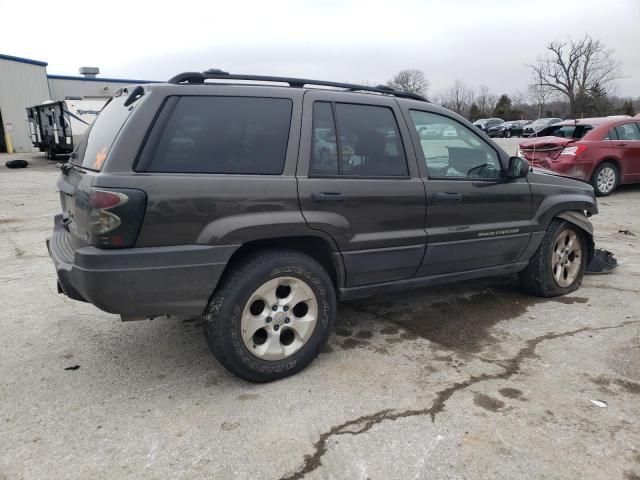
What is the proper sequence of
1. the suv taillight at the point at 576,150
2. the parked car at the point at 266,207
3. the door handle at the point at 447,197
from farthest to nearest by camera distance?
1. the suv taillight at the point at 576,150
2. the door handle at the point at 447,197
3. the parked car at the point at 266,207

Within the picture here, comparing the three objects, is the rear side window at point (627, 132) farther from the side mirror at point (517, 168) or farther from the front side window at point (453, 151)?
the front side window at point (453, 151)

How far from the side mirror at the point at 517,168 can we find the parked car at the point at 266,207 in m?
0.01

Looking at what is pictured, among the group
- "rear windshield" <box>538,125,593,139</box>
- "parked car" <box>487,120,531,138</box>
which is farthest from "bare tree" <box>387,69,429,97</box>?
"rear windshield" <box>538,125,593,139</box>

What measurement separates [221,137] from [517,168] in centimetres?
244

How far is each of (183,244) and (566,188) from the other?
3532 mm

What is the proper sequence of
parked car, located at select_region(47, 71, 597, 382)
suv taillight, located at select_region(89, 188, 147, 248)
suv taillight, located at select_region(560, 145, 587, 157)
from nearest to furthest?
suv taillight, located at select_region(89, 188, 147, 248), parked car, located at select_region(47, 71, 597, 382), suv taillight, located at select_region(560, 145, 587, 157)

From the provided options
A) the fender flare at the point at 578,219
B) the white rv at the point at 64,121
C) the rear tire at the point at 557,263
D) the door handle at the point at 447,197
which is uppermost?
the white rv at the point at 64,121

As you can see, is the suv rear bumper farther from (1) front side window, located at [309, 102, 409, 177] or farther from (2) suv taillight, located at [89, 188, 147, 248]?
(1) front side window, located at [309, 102, 409, 177]

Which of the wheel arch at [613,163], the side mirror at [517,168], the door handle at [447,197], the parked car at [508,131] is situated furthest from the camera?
the parked car at [508,131]

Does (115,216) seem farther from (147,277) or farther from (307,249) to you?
(307,249)

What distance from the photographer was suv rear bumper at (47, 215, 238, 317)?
260 centimetres

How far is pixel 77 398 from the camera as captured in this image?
290cm

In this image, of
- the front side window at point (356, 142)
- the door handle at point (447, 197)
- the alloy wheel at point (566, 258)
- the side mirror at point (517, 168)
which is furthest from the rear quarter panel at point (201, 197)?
the alloy wheel at point (566, 258)

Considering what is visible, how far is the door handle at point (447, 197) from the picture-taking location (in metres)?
3.57
